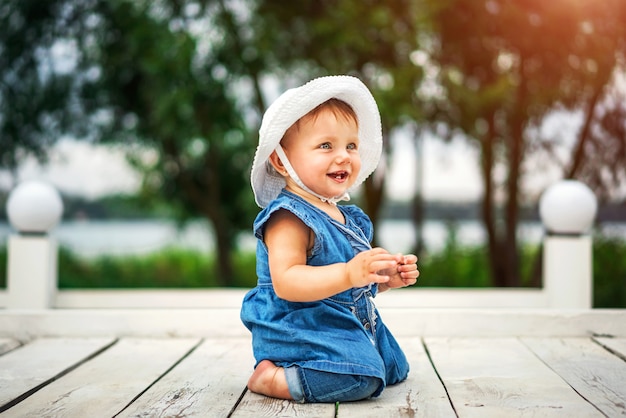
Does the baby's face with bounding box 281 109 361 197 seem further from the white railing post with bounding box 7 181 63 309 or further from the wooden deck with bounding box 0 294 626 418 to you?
the white railing post with bounding box 7 181 63 309

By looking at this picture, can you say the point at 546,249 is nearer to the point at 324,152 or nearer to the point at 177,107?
the point at 324,152

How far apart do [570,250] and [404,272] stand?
6.27ft

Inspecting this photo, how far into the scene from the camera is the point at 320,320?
2.00 meters

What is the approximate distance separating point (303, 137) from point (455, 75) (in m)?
5.55

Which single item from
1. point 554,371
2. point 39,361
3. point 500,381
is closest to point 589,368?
point 554,371

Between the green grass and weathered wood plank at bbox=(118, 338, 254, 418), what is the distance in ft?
18.3

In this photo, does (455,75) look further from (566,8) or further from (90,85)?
(90,85)

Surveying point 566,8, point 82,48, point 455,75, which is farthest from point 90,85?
point 566,8

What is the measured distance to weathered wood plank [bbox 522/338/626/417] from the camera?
1918mm

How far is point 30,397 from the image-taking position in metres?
1.97

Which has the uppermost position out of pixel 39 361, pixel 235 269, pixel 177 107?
pixel 177 107

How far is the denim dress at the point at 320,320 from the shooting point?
194 centimetres

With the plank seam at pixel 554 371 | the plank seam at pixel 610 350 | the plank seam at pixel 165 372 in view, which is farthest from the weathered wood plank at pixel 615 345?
the plank seam at pixel 165 372

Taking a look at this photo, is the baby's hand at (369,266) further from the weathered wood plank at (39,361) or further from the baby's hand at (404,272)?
the weathered wood plank at (39,361)
